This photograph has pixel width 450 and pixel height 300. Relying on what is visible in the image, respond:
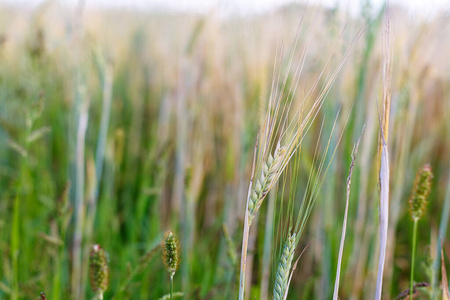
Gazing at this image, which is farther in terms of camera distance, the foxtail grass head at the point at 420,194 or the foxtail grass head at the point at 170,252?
the foxtail grass head at the point at 420,194

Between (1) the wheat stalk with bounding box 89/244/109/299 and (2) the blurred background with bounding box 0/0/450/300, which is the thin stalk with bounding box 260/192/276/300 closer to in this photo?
(2) the blurred background with bounding box 0/0/450/300

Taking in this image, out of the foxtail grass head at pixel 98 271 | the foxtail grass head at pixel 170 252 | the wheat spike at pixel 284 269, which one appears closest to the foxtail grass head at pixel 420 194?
the wheat spike at pixel 284 269

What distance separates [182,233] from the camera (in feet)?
5.54

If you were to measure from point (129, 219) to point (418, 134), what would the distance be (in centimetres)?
198

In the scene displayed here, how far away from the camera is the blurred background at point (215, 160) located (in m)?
1.15

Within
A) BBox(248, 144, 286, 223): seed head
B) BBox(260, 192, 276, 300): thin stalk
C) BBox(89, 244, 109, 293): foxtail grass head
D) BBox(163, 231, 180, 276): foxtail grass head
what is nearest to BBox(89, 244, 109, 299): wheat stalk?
BBox(89, 244, 109, 293): foxtail grass head

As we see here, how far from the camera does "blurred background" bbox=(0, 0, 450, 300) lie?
115 cm

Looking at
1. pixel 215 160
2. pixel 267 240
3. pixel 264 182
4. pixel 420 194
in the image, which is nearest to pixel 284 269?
pixel 264 182

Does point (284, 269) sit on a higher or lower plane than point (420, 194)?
lower

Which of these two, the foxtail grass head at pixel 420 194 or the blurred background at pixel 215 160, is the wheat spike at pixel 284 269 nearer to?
the blurred background at pixel 215 160

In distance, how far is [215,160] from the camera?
7.05ft

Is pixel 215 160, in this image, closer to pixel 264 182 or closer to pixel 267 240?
pixel 267 240

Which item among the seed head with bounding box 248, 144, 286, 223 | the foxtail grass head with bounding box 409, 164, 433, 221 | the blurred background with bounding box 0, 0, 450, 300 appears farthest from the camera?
the blurred background with bounding box 0, 0, 450, 300

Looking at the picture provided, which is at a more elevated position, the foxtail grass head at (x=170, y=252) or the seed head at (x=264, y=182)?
the seed head at (x=264, y=182)
